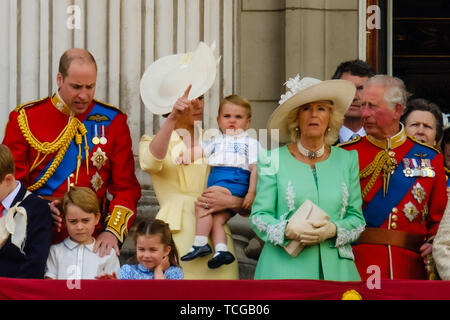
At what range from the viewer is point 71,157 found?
278 inches

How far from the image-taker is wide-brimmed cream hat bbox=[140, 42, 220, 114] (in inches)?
274

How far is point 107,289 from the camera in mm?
5871

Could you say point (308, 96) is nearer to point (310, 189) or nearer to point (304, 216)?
point (310, 189)

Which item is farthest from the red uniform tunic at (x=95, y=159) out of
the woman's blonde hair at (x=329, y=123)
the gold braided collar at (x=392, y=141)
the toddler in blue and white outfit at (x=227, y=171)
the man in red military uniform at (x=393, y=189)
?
the gold braided collar at (x=392, y=141)

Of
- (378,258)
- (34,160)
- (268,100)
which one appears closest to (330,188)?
(378,258)

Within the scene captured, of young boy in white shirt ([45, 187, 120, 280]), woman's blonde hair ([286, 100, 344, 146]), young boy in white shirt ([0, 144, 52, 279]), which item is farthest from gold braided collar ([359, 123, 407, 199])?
young boy in white shirt ([0, 144, 52, 279])

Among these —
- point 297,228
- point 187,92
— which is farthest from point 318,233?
point 187,92

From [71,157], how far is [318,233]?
58.8 inches

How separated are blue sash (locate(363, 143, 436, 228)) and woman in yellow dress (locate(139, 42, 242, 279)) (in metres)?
0.69

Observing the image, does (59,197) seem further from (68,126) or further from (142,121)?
(142,121)

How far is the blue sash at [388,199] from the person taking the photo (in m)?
6.86

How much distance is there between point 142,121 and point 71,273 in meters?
1.83

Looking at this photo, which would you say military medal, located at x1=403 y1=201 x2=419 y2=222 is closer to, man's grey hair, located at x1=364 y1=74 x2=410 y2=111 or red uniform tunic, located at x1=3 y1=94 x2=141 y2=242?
man's grey hair, located at x1=364 y1=74 x2=410 y2=111

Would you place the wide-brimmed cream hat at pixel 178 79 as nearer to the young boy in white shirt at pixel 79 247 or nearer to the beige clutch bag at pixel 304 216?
the young boy in white shirt at pixel 79 247
